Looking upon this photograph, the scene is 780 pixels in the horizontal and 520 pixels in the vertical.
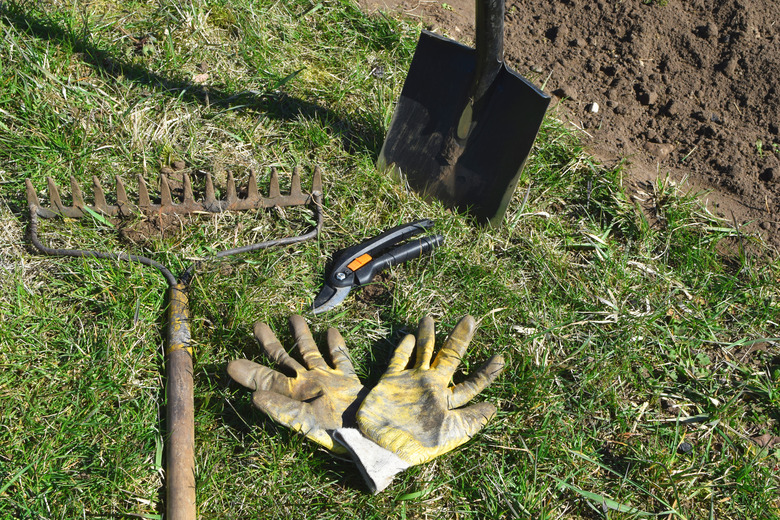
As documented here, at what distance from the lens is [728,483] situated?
236cm

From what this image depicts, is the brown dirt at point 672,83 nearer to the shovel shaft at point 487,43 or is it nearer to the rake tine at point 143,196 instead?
the shovel shaft at point 487,43

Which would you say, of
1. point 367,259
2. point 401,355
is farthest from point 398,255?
point 401,355

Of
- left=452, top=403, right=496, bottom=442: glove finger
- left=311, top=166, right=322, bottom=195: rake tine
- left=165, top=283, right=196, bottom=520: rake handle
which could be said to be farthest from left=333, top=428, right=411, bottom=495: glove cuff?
left=311, top=166, right=322, bottom=195: rake tine

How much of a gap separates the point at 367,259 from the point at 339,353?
46 cm

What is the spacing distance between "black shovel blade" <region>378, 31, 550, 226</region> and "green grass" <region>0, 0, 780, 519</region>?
4.3 inches

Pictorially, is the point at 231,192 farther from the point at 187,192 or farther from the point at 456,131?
the point at 456,131

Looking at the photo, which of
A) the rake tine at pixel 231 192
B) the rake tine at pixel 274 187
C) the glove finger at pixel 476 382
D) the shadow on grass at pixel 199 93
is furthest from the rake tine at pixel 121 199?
the glove finger at pixel 476 382

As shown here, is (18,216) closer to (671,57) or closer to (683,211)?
(683,211)

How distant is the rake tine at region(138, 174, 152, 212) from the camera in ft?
9.10

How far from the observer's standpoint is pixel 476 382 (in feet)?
7.94

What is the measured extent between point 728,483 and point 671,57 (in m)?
2.22

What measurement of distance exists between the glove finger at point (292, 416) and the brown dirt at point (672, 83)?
6.37 feet

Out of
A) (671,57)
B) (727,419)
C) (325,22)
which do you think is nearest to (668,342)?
(727,419)

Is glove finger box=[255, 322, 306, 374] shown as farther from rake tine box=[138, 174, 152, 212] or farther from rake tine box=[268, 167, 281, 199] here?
rake tine box=[138, 174, 152, 212]
